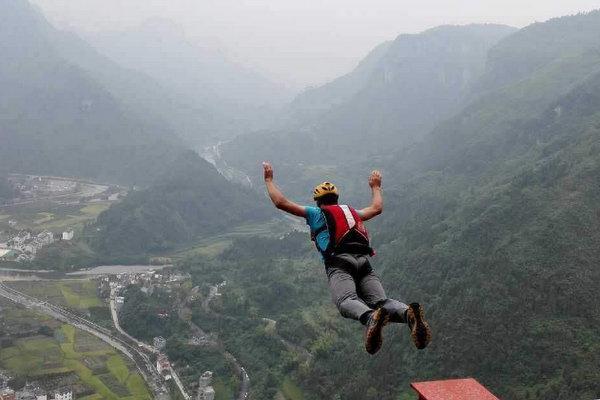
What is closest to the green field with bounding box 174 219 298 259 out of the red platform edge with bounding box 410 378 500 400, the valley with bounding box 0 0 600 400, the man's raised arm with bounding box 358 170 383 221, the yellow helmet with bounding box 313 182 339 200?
the valley with bounding box 0 0 600 400

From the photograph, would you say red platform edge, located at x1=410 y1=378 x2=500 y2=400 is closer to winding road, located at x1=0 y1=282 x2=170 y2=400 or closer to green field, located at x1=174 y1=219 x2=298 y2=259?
winding road, located at x1=0 y1=282 x2=170 y2=400

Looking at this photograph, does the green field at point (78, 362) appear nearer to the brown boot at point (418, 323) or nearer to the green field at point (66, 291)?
the green field at point (66, 291)

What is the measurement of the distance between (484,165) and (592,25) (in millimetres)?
94306

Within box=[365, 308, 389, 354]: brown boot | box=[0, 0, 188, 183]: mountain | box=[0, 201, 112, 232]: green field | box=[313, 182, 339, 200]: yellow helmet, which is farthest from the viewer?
box=[0, 0, 188, 183]: mountain

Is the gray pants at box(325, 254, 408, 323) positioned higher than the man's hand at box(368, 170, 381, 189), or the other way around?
the man's hand at box(368, 170, 381, 189)

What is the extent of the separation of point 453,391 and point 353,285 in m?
1.78

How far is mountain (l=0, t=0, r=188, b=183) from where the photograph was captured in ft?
475

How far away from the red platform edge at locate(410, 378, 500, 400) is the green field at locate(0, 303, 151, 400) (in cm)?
4013

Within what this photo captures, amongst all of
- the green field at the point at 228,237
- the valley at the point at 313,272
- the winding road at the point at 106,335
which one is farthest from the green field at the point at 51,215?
the winding road at the point at 106,335

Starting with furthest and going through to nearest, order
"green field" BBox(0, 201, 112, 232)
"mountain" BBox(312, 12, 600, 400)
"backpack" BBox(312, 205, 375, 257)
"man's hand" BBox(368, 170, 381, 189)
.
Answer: "green field" BBox(0, 201, 112, 232) → "mountain" BBox(312, 12, 600, 400) → "man's hand" BBox(368, 170, 381, 189) → "backpack" BBox(312, 205, 375, 257)

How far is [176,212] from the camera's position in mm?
106438

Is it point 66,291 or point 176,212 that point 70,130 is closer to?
point 176,212

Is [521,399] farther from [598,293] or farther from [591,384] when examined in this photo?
[598,293]

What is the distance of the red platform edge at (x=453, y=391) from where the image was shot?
14.8 feet
